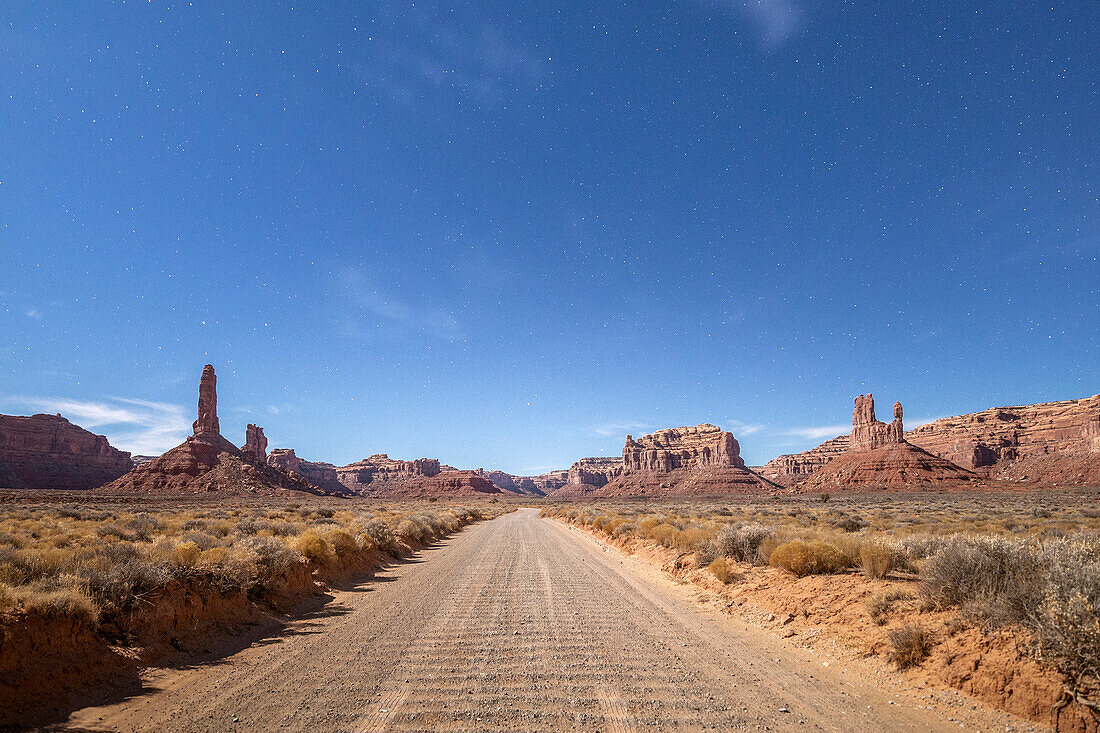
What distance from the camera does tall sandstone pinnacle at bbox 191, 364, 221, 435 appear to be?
109 m

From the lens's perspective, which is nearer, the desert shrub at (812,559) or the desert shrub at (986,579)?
the desert shrub at (986,579)

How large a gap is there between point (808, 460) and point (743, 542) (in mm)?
186442

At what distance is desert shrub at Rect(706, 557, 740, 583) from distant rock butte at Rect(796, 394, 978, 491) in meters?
95.1

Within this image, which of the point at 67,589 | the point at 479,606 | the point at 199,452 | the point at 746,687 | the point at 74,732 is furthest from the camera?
the point at 199,452

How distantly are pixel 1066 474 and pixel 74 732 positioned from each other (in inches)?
4859

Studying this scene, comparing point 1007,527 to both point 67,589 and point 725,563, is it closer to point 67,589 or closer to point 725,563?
point 725,563

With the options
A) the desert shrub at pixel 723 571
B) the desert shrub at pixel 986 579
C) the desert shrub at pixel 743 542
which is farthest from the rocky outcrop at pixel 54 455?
the desert shrub at pixel 986 579

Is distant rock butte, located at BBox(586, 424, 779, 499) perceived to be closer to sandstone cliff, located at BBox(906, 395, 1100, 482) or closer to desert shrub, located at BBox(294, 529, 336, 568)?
sandstone cliff, located at BBox(906, 395, 1100, 482)

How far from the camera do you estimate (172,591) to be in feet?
25.4

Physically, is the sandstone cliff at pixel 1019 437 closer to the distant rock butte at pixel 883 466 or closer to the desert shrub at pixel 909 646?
the distant rock butte at pixel 883 466

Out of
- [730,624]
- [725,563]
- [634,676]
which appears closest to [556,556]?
[725,563]

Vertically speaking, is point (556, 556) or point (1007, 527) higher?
point (1007, 527)

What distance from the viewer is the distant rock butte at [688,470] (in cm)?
12875

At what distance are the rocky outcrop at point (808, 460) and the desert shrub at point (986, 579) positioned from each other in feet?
586
